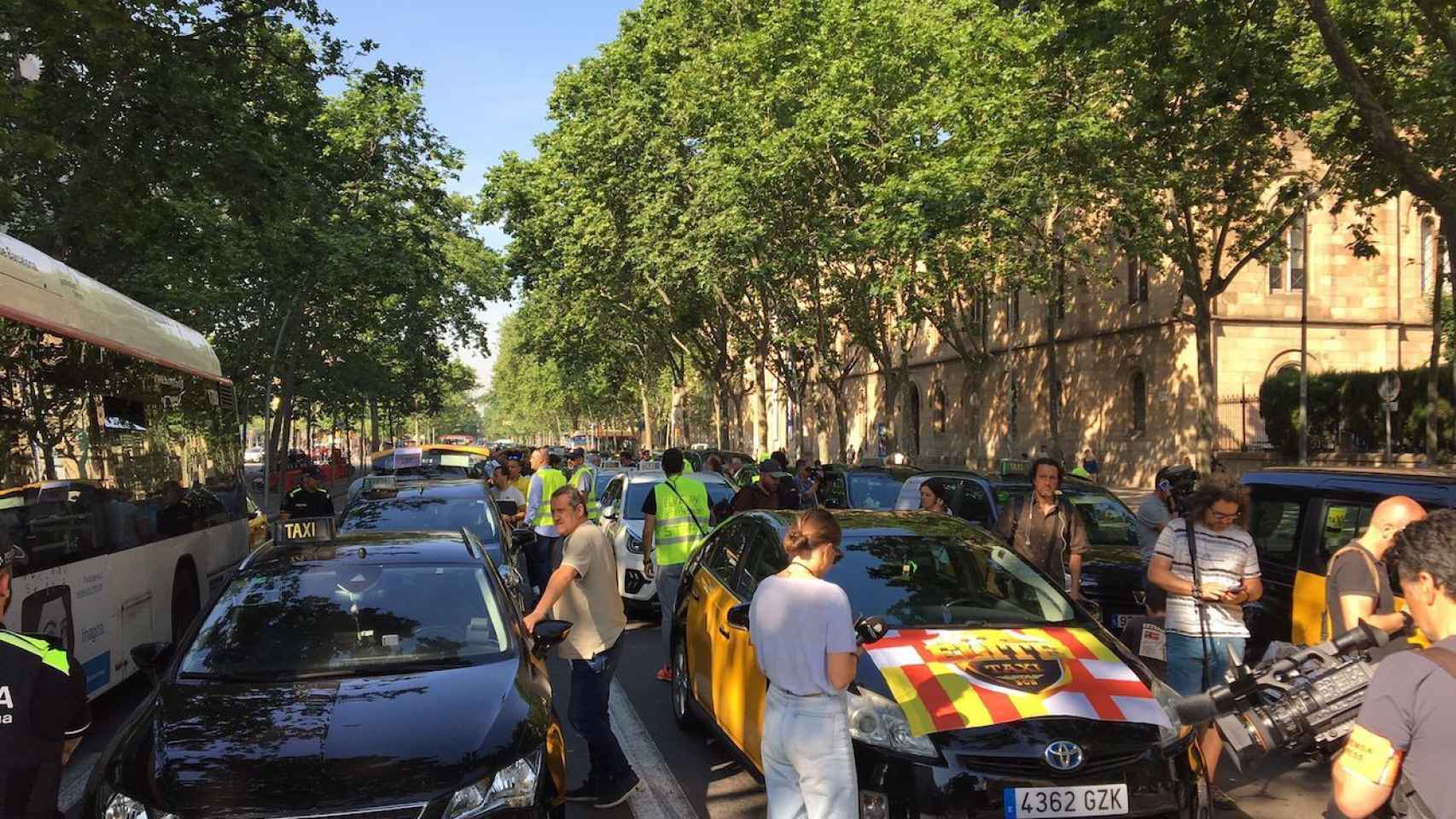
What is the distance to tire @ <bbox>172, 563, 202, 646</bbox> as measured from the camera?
9.58 metres

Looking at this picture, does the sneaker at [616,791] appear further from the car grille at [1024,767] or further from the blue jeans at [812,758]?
the car grille at [1024,767]

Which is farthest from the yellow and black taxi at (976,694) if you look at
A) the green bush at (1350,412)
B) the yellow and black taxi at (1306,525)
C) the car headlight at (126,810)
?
the green bush at (1350,412)

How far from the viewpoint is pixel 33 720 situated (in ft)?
9.99

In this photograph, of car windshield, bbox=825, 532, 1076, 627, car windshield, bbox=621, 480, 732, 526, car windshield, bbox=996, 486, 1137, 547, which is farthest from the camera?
car windshield, bbox=621, 480, 732, 526

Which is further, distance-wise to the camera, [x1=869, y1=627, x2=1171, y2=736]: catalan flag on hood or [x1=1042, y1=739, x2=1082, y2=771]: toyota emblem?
[x1=869, y1=627, x2=1171, y2=736]: catalan flag on hood

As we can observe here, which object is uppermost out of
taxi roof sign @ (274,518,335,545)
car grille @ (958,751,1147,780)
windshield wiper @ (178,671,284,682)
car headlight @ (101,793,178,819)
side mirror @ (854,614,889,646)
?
taxi roof sign @ (274,518,335,545)

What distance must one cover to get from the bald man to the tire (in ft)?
28.1

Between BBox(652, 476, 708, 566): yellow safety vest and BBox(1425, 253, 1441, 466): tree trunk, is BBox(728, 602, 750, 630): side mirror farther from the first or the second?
BBox(1425, 253, 1441, 466): tree trunk

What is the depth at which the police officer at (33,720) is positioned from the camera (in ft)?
9.84

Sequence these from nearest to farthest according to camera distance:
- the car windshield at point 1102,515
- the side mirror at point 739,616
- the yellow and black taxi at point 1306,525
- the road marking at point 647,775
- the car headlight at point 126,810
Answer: the car headlight at point 126,810 → the side mirror at point 739,616 → the road marking at point 647,775 → the yellow and black taxi at point 1306,525 → the car windshield at point 1102,515

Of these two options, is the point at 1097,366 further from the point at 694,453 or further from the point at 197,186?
the point at 197,186

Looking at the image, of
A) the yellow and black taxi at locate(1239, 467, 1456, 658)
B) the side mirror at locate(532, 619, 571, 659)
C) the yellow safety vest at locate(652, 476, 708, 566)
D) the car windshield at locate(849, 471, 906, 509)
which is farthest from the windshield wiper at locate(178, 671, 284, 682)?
the car windshield at locate(849, 471, 906, 509)

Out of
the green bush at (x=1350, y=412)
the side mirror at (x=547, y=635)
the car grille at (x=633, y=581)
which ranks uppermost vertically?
the green bush at (x=1350, y=412)

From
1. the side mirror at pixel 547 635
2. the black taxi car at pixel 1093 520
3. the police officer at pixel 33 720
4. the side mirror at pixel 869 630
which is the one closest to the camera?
the police officer at pixel 33 720
